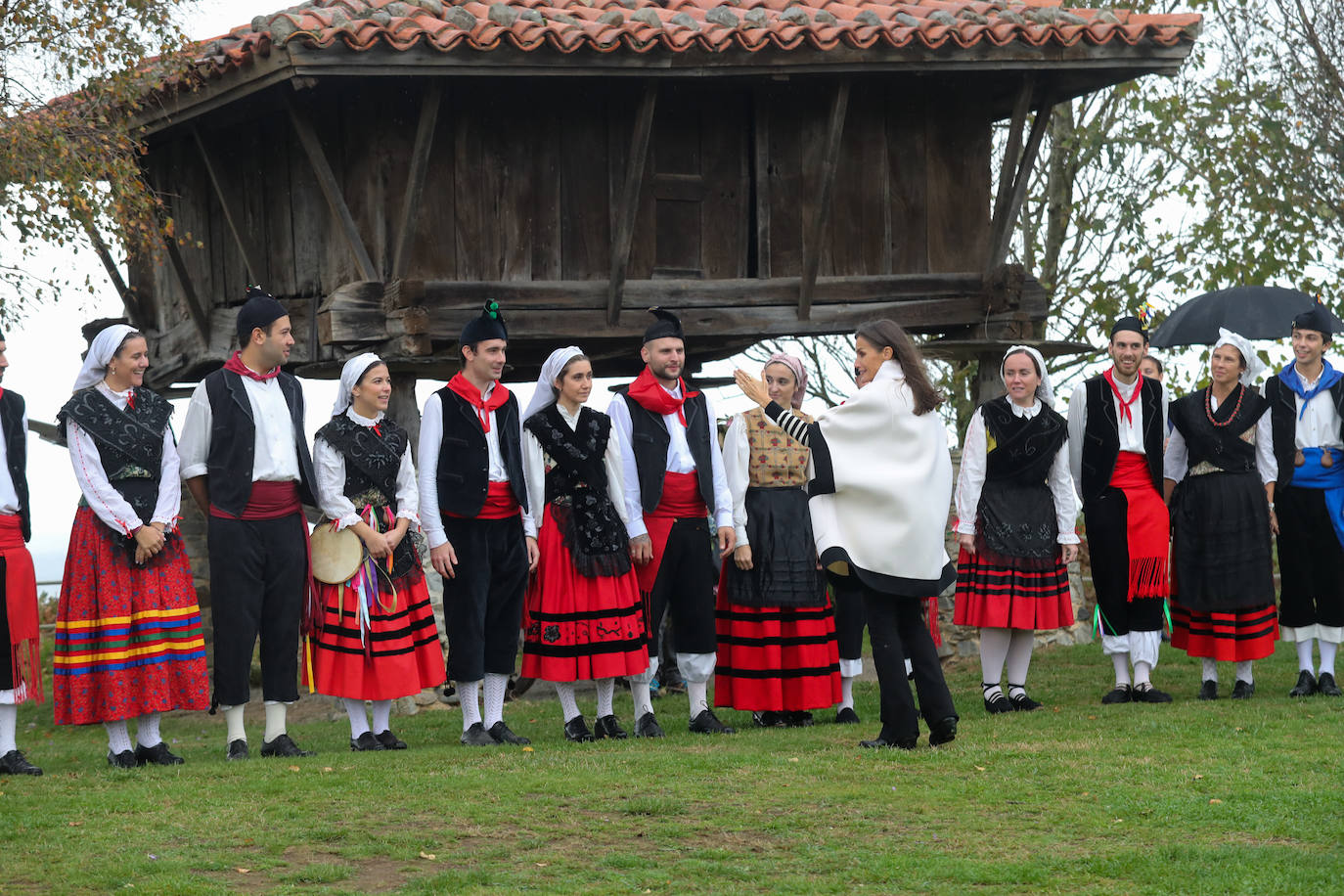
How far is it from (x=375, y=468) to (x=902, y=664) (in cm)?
260

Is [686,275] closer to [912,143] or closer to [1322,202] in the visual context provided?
[912,143]

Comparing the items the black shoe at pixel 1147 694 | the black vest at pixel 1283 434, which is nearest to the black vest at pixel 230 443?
the black shoe at pixel 1147 694

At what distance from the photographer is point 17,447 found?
23.9ft

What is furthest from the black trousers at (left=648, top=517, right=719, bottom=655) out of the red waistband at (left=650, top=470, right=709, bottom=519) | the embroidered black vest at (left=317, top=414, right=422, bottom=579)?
the embroidered black vest at (left=317, top=414, right=422, bottom=579)

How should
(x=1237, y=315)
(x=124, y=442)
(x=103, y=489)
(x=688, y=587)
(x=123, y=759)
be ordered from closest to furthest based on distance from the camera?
(x=103, y=489) < (x=124, y=442) < (x=123, y=759) < (x=688, y=587) < (x=1237, y=315)

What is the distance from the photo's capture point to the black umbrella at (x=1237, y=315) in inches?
424

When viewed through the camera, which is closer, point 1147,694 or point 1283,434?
point 1283,434

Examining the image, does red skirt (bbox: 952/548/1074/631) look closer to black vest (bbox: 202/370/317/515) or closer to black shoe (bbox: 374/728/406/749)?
black shoe (bbox: 374/728/406/749)

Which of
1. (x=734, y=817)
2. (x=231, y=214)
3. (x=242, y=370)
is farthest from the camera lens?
(x=231, y=214)

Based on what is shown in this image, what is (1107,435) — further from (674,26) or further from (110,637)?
(110,637)

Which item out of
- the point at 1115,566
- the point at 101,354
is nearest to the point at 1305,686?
the point at 1115,566

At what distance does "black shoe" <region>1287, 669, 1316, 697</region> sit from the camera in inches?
347

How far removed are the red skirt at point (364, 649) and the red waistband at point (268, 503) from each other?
0.43m

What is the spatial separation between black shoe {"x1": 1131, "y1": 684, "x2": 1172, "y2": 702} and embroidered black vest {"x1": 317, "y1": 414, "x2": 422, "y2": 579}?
3977mm
